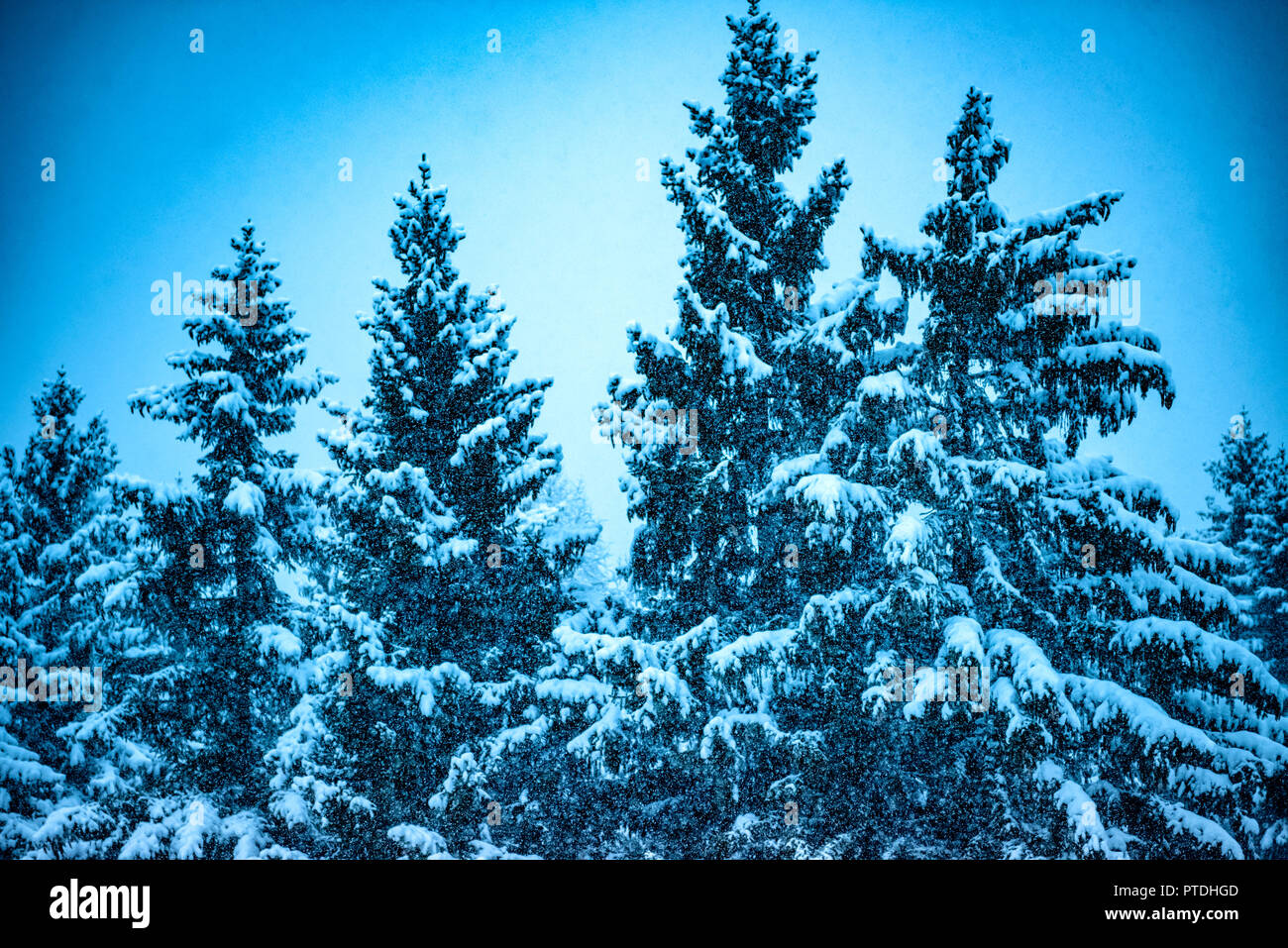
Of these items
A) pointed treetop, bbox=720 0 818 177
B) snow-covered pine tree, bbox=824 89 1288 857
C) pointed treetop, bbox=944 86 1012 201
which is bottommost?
snow-covered pine tree, bbox=824 89 1288 857

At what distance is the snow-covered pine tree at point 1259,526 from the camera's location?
2022 centimetres

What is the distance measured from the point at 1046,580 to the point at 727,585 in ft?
12.7

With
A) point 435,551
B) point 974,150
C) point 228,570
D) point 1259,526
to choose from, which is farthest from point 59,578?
point 1259,526

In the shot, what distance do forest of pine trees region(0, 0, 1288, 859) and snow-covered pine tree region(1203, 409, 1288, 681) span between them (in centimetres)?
1397

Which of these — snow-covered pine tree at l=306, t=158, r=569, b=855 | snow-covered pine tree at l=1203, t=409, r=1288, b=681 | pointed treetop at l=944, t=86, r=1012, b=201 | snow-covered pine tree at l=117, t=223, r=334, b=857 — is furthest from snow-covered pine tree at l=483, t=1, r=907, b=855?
snow-covered pine tree at l=1203, t=409, r=1288, b=681

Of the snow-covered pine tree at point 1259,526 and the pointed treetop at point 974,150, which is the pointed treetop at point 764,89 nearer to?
the pointed treetop at point 974,150

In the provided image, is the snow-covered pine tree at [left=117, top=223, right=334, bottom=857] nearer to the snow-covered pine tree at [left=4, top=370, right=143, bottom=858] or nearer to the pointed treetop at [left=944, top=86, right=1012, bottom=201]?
the snow-covered pine tree at [left=4, top=370, right=143, bottom=858]

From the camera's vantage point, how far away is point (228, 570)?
1123cm

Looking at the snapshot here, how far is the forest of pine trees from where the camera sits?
9.20m

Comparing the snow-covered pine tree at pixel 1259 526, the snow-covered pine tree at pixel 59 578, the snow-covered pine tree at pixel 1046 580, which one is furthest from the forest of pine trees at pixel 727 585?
the snow-covered pine tree at pixel 1259 526

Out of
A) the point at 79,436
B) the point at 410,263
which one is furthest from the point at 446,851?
the point at 79,436

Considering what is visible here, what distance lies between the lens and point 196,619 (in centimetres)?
1112

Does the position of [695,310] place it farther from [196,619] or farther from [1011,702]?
[196,619]

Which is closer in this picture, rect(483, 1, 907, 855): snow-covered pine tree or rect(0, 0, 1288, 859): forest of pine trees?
rect(0, 0, 1288, 859): forest of pine trees
